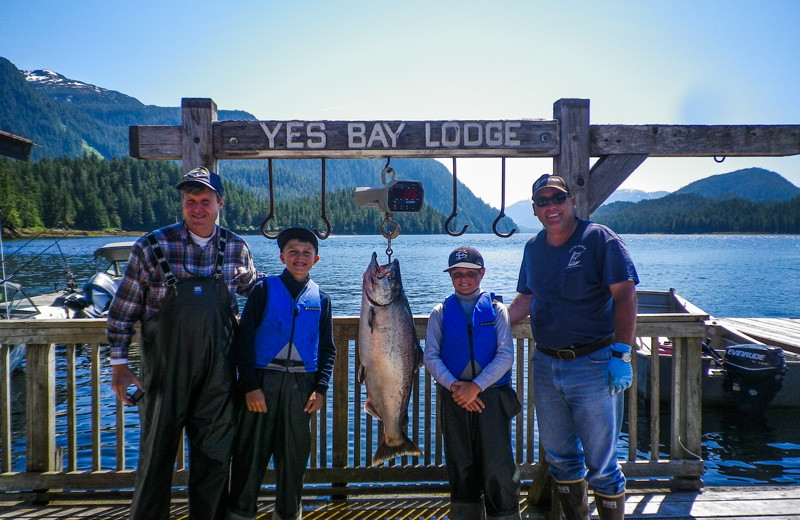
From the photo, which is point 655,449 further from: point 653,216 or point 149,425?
point 653,216

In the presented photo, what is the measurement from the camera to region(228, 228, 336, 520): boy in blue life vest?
2844mm

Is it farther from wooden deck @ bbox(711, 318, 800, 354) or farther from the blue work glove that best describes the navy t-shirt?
wooden deck @ bbox(711, 318, 800, 354)

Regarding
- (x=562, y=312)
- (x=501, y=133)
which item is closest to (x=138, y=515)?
(x=562, y=312)

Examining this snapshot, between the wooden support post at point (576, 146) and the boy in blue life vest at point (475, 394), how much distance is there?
39.2 inches

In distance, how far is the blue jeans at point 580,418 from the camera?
9.02 ft

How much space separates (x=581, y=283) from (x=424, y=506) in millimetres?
1859

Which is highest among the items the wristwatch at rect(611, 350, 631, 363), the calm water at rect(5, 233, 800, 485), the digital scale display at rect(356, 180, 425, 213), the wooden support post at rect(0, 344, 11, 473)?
the digital scale display at rect(356, 180, 425, 213)

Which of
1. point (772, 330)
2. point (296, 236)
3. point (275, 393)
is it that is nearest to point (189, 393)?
point (275, 393)

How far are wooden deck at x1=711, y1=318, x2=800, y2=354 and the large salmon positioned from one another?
36.8ft

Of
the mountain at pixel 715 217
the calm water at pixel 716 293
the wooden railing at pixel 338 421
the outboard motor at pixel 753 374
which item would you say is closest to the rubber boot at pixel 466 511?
the wooden railing at pixel 338 421

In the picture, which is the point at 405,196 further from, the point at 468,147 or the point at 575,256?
the point at 575,256

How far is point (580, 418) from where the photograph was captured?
2.79 metres

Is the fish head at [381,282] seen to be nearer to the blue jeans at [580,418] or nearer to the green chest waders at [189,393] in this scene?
the green chest waders at [189,393]

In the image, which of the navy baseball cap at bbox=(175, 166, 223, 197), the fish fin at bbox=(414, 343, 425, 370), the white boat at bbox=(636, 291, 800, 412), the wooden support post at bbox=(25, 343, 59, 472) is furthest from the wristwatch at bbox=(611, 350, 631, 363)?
the white boat at bbox=(636, 291, 800, 412)
